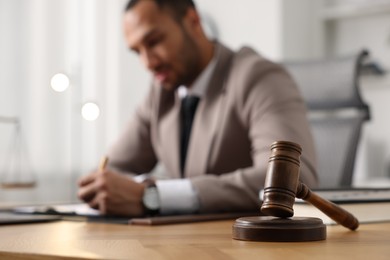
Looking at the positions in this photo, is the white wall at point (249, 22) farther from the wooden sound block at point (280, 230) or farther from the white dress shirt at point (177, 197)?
the wooden sound block at point (280, 230)

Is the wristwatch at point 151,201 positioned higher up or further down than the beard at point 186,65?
further down

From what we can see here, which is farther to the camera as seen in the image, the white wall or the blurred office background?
the white wall

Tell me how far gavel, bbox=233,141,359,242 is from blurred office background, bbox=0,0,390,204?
2.07m

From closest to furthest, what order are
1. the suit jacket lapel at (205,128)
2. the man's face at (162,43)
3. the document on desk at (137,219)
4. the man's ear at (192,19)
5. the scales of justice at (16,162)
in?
the document on desk at (137,219), the suit jacket lapel at (205,128), the man's face at (162,43), the man's ear at (192,19), the scales of justice at (16,162)

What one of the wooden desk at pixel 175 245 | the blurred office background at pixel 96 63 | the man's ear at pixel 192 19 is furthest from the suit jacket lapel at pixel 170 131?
the wooden desk at pixel 175 245

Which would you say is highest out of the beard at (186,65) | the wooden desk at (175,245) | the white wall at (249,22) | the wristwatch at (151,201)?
the white wall at (249,22)

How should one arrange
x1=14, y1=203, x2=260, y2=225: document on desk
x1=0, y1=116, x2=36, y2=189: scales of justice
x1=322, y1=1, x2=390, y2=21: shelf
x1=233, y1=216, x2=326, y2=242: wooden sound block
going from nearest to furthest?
1. x1=233, y1=216, x2=326, y2=242: wooden sound block
2. x1=14, y1=203, x2=260, y2=225: document on desk
3. x1=0, y1=116, x2=36, y2=189: scales of justice
4. x1=322, y1=1, x2=390, y2=21: shelf

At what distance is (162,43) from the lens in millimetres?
2195

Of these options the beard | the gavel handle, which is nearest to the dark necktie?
the beard

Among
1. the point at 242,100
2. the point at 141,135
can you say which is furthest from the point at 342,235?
the point at 141,135

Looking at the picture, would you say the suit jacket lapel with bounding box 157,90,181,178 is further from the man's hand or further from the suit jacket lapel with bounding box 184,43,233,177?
the man's hand

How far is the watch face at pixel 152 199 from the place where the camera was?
1.57m

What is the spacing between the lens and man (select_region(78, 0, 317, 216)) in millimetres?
1588

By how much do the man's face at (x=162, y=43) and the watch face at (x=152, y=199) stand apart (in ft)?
2.25
